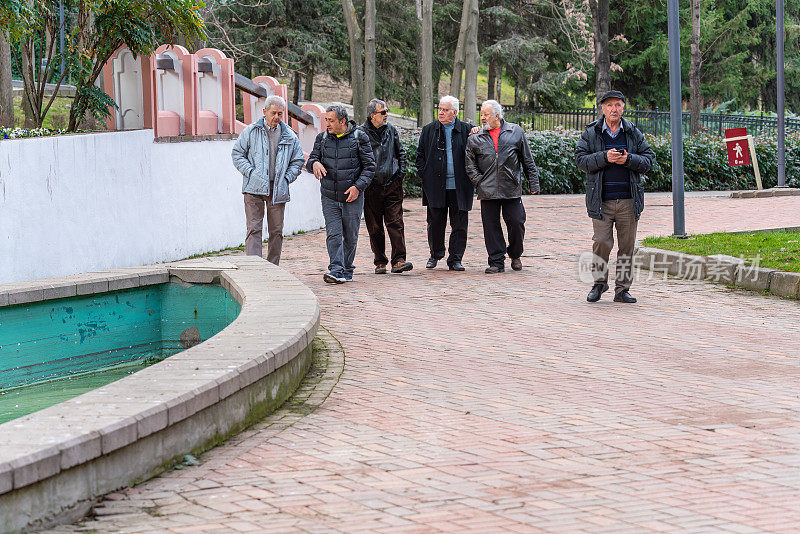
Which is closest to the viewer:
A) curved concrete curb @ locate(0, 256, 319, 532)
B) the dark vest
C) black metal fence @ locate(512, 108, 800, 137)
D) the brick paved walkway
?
curved concrete curb @ locate(0, 256, 319, 532)

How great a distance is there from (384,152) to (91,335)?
179 inches

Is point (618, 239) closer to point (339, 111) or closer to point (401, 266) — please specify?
point (401, 266)

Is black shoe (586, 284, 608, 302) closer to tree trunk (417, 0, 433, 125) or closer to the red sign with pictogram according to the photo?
the red sign with pictogram

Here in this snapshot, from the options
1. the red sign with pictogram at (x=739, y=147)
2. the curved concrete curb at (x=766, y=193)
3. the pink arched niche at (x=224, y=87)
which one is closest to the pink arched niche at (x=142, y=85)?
the pink arched niche at (x=224, y=87)

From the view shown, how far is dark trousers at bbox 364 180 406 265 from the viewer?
40.2 ft

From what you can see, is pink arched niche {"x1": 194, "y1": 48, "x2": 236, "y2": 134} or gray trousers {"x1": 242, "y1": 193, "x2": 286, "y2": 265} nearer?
A: gray trousers {"x1": 242, "y1": 193, "x2": 286, "y2": 265}

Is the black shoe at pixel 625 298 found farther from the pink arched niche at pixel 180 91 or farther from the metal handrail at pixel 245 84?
the metal handrail at pixel 245 84

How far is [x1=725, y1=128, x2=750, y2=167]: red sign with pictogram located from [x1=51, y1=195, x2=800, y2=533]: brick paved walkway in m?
16.1

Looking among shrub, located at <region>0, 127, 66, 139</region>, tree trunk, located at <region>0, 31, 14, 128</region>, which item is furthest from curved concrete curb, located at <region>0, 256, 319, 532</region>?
tree trunk, located at <region>0, 31, 14, 128</region>

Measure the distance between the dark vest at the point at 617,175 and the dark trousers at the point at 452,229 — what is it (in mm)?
2665

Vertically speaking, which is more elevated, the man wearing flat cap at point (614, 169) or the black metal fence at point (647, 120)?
the black metal fence at point (647, 120)

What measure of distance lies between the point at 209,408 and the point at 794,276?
748 centimetres

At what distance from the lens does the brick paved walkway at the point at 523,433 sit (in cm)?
436

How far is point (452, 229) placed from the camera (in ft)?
41.7
